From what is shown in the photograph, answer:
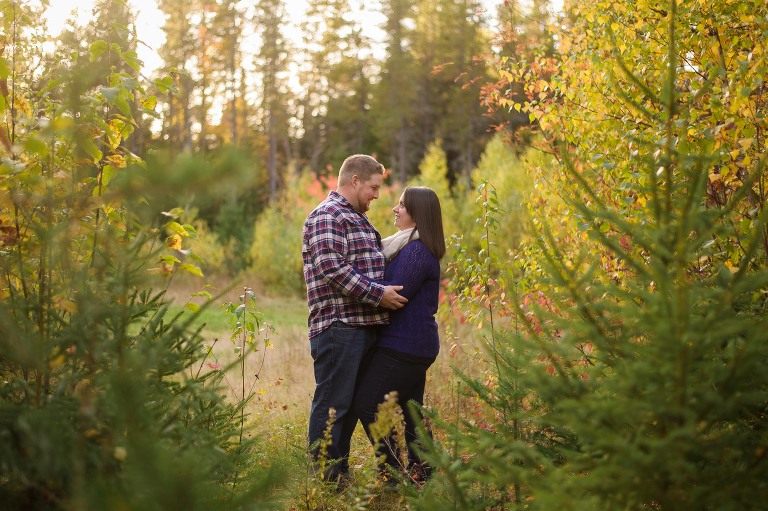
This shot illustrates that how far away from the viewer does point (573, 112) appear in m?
4.89

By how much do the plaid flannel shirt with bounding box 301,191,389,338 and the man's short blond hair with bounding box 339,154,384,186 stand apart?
0.44 feet

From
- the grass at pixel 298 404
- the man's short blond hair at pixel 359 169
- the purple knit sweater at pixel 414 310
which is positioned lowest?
the grass at pixel 298 404

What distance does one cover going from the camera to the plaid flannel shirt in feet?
13.6

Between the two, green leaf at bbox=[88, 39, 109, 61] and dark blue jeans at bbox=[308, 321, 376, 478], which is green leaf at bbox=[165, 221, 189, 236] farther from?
dark blue jeans at bbox=[308, 321, 376, 478]

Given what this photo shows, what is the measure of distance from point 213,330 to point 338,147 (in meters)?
23.7

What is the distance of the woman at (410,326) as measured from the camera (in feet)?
14.0

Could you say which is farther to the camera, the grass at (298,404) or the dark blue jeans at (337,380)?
the dark blue jeans at (337,380)

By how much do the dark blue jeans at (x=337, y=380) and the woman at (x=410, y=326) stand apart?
0.37 ft

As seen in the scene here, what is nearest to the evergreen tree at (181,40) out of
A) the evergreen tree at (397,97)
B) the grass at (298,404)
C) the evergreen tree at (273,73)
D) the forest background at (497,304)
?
the evergreen tree at (273,73)

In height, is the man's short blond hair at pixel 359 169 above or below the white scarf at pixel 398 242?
above

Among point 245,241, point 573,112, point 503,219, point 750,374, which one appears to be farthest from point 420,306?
point 245,241

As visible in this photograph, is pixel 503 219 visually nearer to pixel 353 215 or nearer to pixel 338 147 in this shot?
pixel 353 215

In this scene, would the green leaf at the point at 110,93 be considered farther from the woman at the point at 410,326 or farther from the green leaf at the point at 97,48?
the woman at the point at 410,326

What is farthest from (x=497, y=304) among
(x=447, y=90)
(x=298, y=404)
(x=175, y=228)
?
(x=447, y=90)
